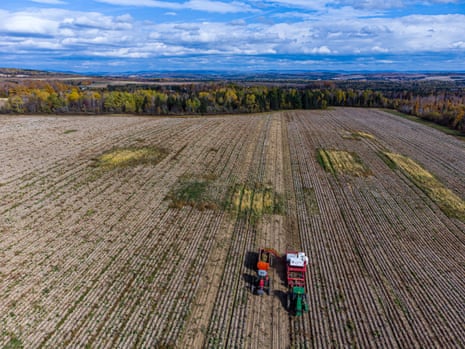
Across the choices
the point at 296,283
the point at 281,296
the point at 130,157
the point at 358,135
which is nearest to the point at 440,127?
the point at 358,135

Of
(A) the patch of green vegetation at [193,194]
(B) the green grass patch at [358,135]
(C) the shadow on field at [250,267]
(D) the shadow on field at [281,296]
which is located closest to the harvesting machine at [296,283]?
(D) the shadow on field at [281,296]

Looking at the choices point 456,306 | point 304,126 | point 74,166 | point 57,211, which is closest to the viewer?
point 456,306

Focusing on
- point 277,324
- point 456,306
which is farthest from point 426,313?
point 277,324

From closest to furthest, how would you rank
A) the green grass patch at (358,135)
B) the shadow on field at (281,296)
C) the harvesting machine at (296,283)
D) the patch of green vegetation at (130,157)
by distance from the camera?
the harvesting machine at (296,283), the shadow on field at (281,296), the patch of green vegetation at (130,157), the green grass patch at (358,135)

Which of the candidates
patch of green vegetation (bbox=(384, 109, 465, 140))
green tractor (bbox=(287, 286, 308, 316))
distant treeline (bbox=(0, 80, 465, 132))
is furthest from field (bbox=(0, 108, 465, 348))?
distant treeline (bbox=(0, 80, 465, 132))

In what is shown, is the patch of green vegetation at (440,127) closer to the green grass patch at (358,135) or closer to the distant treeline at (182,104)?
the distant treeline at (182,104)

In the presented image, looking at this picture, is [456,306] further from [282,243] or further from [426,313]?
[282,243]
